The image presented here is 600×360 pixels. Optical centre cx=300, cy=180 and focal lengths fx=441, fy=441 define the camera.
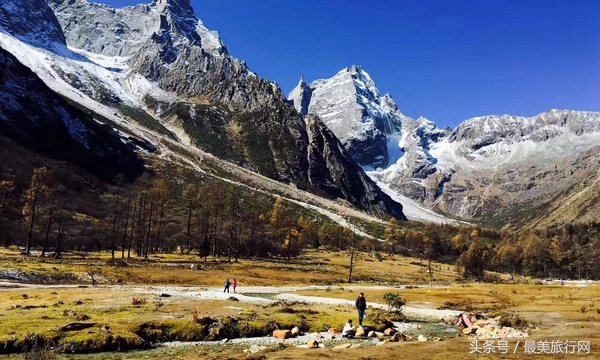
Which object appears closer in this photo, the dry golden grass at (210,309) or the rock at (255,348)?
the dry golden grass at (210,309)

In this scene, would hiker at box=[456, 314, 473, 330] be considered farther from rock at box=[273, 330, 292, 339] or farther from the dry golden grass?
rock at box=[273, 330, 292, 339]

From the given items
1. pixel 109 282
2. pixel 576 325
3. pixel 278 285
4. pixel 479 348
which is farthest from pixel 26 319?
pixel 278 285

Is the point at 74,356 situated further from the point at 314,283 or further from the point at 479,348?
the point at 314,283

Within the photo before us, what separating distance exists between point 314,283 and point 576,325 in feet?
201

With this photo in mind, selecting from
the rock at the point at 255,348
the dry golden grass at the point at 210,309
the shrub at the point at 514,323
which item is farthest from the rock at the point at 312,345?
the shrub at the point at 514,323

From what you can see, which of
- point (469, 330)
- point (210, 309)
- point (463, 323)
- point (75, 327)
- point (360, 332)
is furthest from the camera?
point (210, 309)

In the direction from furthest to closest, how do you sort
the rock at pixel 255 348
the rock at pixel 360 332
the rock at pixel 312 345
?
the rock at pixel 360 332, the rock at pixel 312 345, the rock at pixel 255 348

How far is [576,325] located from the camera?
1510 inches

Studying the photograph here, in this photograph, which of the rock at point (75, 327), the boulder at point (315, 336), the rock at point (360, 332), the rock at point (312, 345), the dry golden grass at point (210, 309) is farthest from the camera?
the rock at point (360, 332)

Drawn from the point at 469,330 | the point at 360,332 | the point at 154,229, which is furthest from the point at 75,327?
the point at 154,229

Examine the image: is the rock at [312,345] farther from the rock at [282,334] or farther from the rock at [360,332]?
the rock at [360,332]

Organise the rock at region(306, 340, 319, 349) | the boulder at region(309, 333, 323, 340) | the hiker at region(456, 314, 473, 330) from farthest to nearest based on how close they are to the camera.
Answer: the hiker at region(456, 314, 473, 330)
the boulder at region(309, 333, 323, 340)
the rock at region(306, 340, 319, 349)

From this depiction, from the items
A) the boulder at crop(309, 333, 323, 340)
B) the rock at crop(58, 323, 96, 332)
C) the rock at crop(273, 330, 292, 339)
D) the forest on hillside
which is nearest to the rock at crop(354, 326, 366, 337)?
the boulder at crop(309, 333, 323, 340)

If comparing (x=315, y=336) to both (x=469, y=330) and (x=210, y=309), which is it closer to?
(x=210, y=309)
